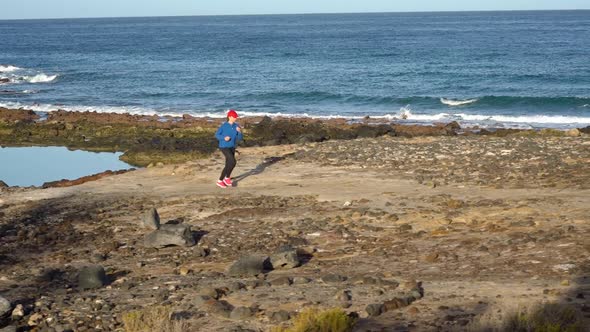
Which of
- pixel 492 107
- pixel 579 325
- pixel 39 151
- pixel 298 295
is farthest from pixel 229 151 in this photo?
pixel 492 107

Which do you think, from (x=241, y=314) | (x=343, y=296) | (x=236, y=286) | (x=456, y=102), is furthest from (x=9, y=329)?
(x=456, y=102)

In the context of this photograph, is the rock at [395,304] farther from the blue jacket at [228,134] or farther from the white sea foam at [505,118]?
the white sea foam at [505,118]

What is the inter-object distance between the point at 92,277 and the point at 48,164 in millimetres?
14989

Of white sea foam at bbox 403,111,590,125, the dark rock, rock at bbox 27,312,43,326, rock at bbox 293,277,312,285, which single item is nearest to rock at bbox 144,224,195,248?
rock at bbox 293,277,312,285

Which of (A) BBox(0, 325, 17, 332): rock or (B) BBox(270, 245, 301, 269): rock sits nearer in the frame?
(A) BBox(0, 325, 17, 332): rock

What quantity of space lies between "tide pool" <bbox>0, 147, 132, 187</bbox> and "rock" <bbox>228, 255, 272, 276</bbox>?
1163cm

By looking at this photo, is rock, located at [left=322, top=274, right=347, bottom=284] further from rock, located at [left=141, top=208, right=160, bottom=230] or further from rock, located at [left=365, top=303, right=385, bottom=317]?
rock, located at [left=141, top=208, right=160, bottom=230]

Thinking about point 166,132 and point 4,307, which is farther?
point 166,132

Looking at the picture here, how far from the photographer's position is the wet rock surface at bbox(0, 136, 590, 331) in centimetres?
939

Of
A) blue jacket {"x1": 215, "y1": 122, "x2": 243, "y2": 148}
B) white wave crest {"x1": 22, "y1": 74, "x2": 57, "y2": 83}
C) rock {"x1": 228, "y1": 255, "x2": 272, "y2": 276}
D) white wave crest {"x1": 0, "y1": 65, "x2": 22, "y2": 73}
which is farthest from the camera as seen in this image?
white wave crest {"x1": 0, "y1": 65, "x2": 22, "y2": 73}

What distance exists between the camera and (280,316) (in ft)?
29.2

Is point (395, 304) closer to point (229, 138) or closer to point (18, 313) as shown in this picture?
point (18, 313)

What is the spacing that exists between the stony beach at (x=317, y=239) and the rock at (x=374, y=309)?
0.11 ft

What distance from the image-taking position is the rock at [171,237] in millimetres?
12570
